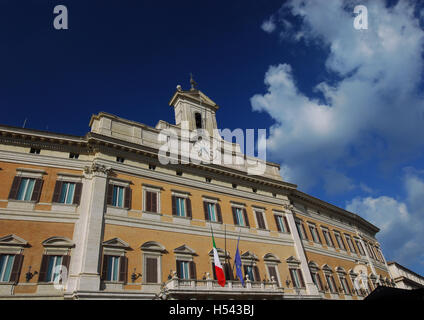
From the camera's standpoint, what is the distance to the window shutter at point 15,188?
16453 mm

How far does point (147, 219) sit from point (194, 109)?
45.2ft

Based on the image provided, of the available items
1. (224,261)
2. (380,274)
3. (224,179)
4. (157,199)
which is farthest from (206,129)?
(380,274)

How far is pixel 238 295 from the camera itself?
58.8ft

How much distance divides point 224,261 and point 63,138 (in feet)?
45.5

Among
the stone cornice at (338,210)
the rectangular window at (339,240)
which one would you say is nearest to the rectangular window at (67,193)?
the stone cornice at (338,210)

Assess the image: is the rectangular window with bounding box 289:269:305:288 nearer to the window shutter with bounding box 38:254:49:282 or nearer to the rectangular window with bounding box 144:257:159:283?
the rectangular window with bounding box 144:257:159:283

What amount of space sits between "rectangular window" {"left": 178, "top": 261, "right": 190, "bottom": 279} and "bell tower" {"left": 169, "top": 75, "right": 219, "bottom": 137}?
41.8 ft

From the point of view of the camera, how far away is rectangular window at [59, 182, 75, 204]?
17.6m

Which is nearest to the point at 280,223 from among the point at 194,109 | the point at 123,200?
the point at 194,109

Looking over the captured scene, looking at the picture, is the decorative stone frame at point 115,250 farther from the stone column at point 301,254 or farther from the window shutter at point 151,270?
the stone column at point 301,254

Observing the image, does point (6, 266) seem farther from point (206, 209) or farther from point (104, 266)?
point (206, 209)

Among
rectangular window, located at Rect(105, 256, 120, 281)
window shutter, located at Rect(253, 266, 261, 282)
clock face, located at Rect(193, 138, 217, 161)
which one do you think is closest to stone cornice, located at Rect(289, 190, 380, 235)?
clock face, located at Rect(193, 138, 217, 161)

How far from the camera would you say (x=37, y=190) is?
17.2 metres
